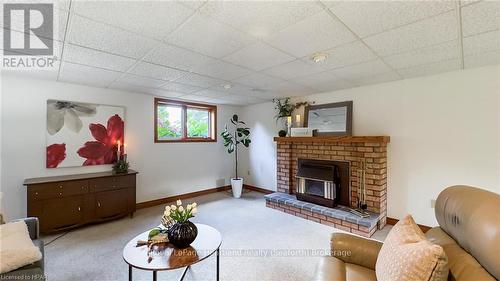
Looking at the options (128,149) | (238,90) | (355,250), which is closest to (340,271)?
(355,250)

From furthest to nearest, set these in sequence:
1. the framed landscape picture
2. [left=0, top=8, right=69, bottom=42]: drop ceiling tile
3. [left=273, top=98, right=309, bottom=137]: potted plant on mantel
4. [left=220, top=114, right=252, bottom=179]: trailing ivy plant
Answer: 1. [left=220, top=114, right=252, bottom=179]: trailing ivy plant
2. [left=273, top=98, right=309, bottom=137]: potted plant on mantel
3. the framed landscape picture
4. [left=0, top=8, right=69, bottom=42]: drop ceiling tile

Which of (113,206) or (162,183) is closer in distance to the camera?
(113,206)

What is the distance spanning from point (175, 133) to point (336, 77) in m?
3.43

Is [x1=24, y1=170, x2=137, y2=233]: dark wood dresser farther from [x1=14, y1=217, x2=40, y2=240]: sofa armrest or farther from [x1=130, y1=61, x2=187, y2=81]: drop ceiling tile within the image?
[x1=130, y1=61, x2=187, y2=81]: drop ceiling tile

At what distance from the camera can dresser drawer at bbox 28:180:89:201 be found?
9.33ft

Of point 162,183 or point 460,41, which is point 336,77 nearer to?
point 460,41

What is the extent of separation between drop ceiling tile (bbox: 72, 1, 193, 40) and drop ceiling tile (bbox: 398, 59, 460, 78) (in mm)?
2785

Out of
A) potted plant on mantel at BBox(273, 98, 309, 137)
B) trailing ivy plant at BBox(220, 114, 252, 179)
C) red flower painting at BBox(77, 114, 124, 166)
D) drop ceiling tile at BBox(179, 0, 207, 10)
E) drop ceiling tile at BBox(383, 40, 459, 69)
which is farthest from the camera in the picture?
trailing ivy plant at BBox(220, 114, 252, 179)

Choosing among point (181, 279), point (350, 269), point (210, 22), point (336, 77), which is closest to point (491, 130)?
point (336, 77)

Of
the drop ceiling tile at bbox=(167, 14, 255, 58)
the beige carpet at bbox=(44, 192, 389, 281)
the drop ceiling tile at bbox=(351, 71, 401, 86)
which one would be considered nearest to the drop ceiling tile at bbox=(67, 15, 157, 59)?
the drop ceiling tile at bbox=(167, 14, 255, 58)

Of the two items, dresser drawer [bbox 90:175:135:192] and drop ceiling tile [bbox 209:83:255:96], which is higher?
drop ceiling tile [bbox 209:83:255:96]

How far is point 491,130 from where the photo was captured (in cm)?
262

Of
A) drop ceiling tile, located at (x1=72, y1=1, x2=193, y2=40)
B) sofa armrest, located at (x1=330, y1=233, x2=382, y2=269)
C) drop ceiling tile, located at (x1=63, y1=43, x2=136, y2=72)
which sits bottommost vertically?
sofa armrest, located at (x1=330, y1=233, x2=382, y2=269)

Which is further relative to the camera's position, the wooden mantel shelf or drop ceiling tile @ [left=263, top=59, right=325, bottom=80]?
the wooden mantel shelf
